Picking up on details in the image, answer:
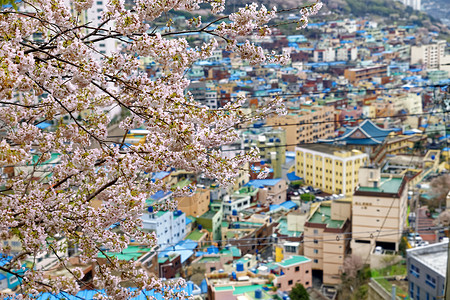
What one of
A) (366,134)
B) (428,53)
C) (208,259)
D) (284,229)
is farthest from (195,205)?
(428,53)

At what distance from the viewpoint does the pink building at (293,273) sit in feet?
21.7

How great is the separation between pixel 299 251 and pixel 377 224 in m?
1.07

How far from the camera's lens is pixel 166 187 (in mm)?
1316

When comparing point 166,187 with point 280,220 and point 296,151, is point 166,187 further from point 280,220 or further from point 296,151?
point 296,151

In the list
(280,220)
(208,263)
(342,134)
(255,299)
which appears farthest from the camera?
(342,134)

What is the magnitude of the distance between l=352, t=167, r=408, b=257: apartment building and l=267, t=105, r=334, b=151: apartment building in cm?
421

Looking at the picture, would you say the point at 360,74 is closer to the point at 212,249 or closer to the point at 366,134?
the point at 366,134

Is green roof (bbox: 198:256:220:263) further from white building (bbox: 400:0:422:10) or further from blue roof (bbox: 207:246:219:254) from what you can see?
white building (bbox: 400:0:422:10)

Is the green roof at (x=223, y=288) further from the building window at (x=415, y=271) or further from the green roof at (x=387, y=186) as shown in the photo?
the green roof at (x=387, y=186)

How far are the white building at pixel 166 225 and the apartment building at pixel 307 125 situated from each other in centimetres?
484

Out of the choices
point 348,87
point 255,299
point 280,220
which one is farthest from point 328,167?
point 348,87

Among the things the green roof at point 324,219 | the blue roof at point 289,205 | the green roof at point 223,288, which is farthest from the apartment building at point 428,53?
the green roof at point 223,288

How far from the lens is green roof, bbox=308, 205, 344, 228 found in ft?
27.7

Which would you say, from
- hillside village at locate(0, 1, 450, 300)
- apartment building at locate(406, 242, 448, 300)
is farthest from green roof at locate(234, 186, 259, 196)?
apartment building at locate(406, 242, 448, 300)
